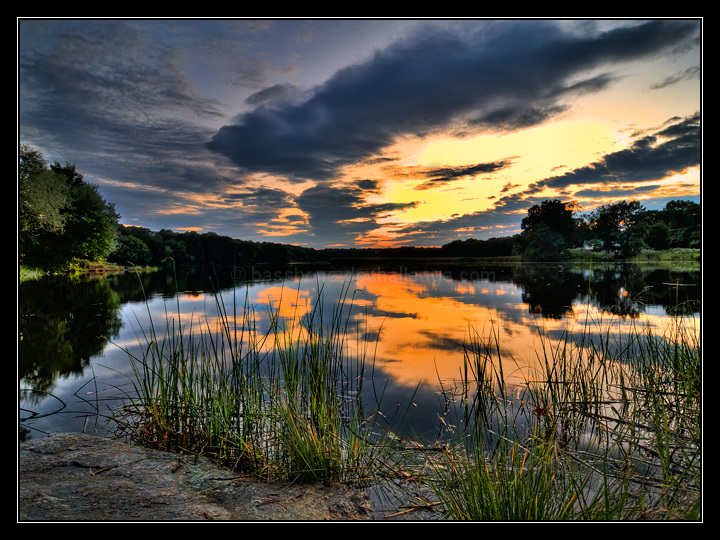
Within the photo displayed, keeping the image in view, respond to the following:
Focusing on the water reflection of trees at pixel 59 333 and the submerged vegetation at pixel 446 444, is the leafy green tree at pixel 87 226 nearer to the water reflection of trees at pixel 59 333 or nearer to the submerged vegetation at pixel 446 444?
the water reflection of trees at pixel 59 333

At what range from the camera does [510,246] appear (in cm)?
2627

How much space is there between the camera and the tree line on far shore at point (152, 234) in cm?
1082

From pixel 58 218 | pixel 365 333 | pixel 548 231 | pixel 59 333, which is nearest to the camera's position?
pixel 365 333

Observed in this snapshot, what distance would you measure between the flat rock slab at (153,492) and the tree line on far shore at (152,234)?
22.0 feet

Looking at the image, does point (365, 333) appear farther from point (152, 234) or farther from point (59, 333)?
point (152, 234)

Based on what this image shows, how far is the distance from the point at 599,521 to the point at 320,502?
5.01 ft

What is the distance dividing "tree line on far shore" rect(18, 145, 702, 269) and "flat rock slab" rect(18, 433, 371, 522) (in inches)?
264

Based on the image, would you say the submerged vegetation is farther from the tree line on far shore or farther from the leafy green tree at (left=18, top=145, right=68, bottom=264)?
the leafy green tree at (left=18, top=145, right=68, bottom=264)

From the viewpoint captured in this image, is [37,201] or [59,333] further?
[37,201]

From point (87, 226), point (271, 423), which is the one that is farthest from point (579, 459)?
point (87, 226)

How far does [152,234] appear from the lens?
2238 centimetres

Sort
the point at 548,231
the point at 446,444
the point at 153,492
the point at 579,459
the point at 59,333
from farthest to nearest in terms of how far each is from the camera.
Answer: the point at 548,231
the point at 59,333
the point at 446,444
the point at 579,459
the point at 153,492

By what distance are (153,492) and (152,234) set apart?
23449 millimetres

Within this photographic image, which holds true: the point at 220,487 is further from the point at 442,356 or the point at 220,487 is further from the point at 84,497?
the point at 442,356
